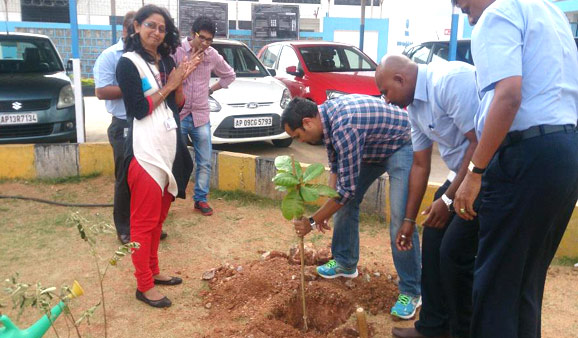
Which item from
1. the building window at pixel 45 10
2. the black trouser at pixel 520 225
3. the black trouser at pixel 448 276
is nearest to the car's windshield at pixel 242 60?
the black trouser at pixel 448 276

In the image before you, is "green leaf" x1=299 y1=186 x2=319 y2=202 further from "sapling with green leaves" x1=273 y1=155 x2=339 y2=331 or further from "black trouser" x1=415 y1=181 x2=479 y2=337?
"black trouser" x1=415 y1=181 x2=479 y2=337

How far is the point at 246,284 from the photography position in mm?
3676

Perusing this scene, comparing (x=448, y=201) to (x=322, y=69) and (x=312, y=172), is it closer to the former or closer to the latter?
(x=312, y=172)

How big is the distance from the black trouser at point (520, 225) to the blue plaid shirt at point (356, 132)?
0.88 meters

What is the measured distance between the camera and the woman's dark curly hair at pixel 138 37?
3281 millimetres

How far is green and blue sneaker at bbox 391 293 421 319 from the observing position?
3.32m

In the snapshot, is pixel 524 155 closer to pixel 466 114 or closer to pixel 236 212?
pixel 466 114

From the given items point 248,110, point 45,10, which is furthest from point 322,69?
point 45,10

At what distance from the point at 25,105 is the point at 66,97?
55cm

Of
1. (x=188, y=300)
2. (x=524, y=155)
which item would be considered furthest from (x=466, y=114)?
(x=188, y=300)

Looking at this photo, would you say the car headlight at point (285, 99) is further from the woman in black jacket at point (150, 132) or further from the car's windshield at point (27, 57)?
the woman in black jacket at point (150, 132)

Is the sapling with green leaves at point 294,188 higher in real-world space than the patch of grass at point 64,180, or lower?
higher

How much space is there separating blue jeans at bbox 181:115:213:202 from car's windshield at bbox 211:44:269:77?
10.0ft

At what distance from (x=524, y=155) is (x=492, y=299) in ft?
2.19
